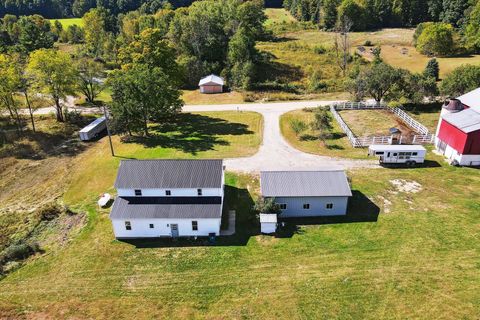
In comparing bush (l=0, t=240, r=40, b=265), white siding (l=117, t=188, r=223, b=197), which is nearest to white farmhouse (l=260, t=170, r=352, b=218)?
white siding (l=117, t=188, r=223, b=197)

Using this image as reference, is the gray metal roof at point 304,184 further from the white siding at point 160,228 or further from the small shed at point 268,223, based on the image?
the white siding at point 160,228

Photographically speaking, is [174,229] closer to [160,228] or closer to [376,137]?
[160,228]

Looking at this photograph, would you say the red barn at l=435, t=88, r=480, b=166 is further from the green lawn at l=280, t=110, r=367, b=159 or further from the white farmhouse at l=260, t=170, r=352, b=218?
the white farmhouse at l=260, t=170, r=352, b=218

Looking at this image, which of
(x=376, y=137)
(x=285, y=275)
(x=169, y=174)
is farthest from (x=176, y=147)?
(x=285, y=275)

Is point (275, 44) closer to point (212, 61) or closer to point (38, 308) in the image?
point (212, 61)

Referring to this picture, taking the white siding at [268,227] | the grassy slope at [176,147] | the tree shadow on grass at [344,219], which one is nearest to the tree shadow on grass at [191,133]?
the grassy slope at [176,147]

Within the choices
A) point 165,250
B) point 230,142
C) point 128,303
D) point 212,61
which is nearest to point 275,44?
point 212,61
